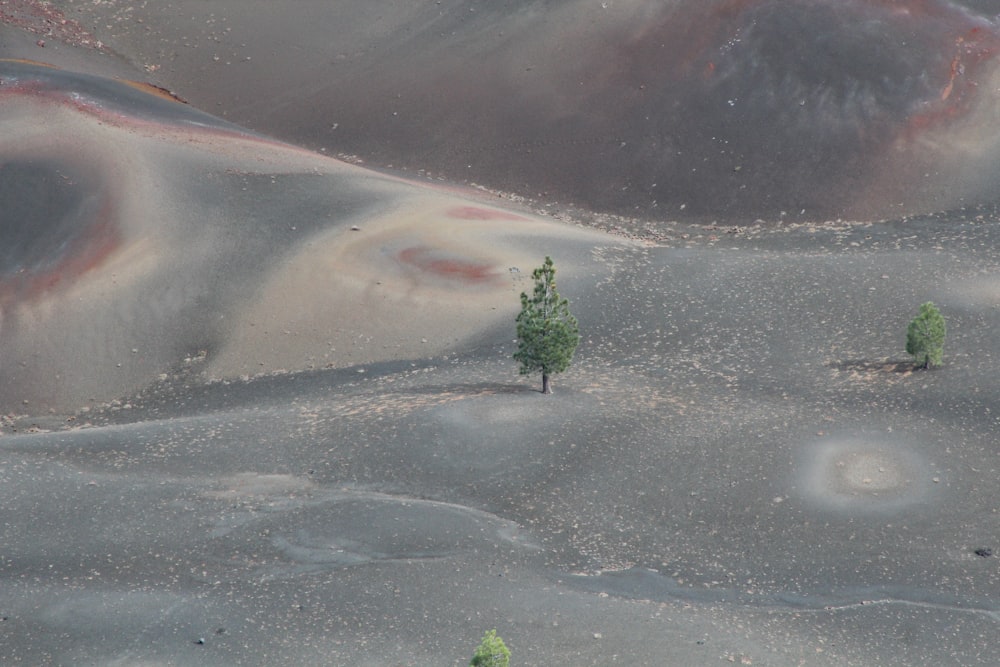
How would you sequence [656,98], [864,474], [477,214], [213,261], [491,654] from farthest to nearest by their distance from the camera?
[656,98], [477,214], [213,261], [864,474], [491,654]

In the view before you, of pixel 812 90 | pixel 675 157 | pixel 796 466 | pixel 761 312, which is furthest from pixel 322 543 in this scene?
pixel 812 90

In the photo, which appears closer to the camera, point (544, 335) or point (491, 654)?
point (491, 654)

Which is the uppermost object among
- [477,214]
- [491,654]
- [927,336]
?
[477,214]

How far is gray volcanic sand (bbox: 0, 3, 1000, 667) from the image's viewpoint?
16828 millimetres

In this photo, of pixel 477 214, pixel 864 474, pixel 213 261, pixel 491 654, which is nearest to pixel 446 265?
pixel 477 214

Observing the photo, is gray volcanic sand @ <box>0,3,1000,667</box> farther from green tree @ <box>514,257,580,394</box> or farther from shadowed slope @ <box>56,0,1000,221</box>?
shadowed slope @ <box>56,0,1000,221</box>

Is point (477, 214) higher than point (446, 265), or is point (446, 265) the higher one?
point (477, 214)

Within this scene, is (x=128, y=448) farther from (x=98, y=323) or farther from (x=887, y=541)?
(x=887, y=541)

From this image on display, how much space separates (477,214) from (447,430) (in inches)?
474

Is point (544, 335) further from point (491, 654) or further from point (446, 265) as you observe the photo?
point (491, 654)

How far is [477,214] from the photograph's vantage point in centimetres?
3266

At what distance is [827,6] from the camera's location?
3875 cm

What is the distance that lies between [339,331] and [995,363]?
14.1 m

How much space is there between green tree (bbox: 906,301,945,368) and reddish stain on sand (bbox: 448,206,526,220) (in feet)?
41.2
